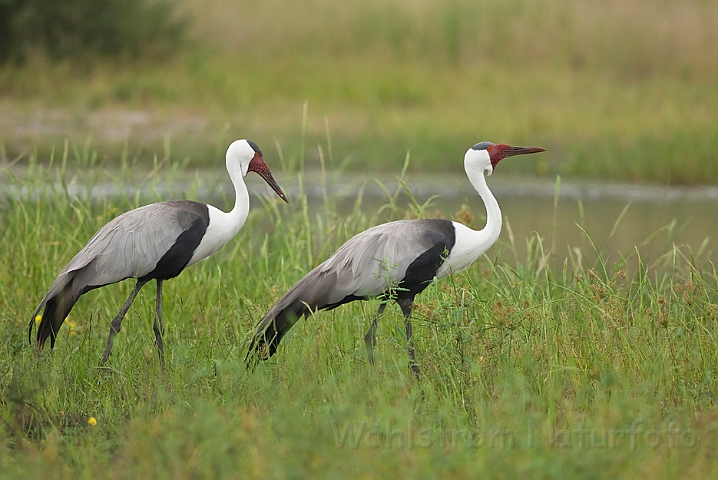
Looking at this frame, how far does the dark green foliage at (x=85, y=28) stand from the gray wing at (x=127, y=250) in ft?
28.6

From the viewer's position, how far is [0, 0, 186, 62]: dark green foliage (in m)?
12.3

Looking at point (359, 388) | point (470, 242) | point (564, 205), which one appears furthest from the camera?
point (564, 205)

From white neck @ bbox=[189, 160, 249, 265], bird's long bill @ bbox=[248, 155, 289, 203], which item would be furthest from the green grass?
bird's long bill @ bbox=[248, 155, 289, 203]

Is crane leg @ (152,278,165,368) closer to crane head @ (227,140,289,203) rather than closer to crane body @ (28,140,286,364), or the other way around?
crane body @ (28,140,286,364)

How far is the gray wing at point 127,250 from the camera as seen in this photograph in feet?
13.9

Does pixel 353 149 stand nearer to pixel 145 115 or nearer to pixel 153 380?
pixel 145 115

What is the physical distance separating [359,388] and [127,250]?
130cm

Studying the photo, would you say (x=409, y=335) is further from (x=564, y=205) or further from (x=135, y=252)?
(x=564, y=205)

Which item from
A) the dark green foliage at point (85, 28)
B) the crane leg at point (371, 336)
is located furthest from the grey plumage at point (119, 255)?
the dark green foliage at point (85, 28)

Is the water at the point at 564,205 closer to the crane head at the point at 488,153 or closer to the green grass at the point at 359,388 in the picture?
the green grass at the point at 359,388

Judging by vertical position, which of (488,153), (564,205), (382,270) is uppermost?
(488,153)

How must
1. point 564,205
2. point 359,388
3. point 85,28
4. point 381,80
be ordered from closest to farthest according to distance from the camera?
point 359,388 → point 564,205 → point 381,80 → point 85,28

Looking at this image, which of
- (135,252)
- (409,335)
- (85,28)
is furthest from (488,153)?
(85,28)

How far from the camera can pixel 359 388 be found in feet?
11.5
